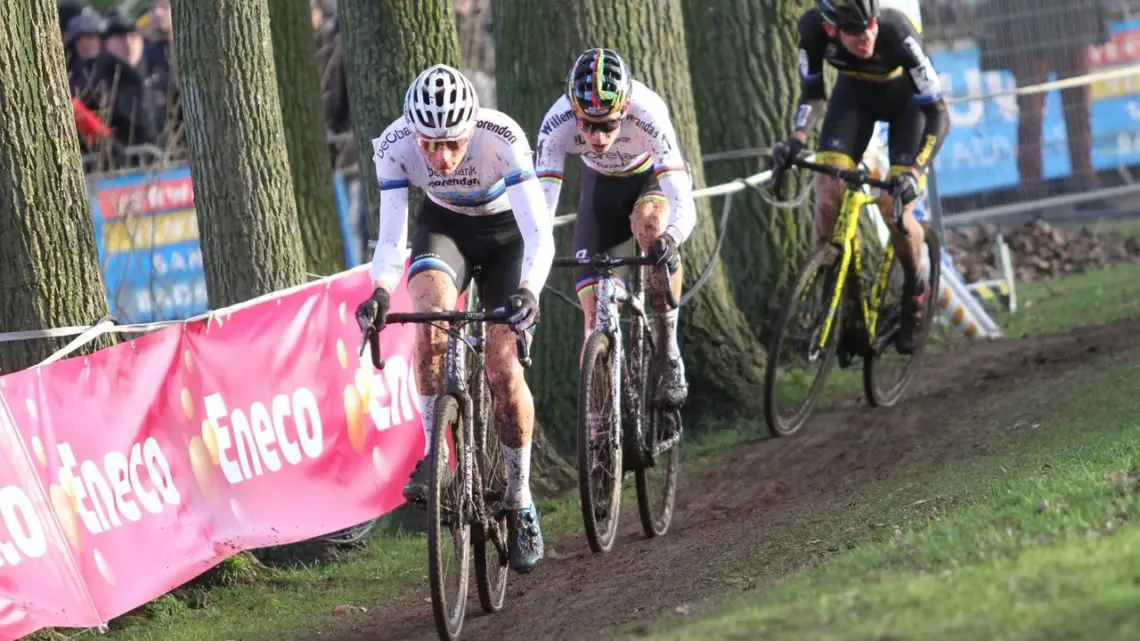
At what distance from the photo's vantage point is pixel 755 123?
40.9 feet

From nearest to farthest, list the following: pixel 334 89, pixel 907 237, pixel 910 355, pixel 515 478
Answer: pixel 515 478 → pixel 907 237 → pixel 910 355 → pixel 334 89

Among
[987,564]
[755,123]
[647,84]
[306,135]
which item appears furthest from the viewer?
[755,123]

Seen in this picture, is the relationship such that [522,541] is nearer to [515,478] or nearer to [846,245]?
[515,478]

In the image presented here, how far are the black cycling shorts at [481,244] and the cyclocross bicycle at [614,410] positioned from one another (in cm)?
29

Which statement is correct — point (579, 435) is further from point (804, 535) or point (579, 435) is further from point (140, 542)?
point (140, 542)

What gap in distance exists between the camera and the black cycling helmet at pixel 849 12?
10.0m

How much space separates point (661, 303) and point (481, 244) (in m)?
1.43

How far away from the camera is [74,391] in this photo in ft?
25.5

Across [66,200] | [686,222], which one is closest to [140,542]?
[66,200]

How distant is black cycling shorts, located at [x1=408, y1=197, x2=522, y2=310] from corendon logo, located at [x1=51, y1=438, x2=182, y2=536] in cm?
163

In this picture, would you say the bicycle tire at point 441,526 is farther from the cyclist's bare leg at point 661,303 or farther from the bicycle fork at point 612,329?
the cyclist's bare leg at point 661,303

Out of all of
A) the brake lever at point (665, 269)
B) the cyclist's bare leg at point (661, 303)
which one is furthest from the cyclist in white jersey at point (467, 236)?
the cyclist's bare leg at point (661, 303)

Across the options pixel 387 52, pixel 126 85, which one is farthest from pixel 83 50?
pixel 387 52

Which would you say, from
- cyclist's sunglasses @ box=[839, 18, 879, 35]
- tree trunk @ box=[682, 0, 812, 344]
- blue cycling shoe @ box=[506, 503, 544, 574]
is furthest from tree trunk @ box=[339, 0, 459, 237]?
tree trunk @ box=[682, 0, 812, 344]
